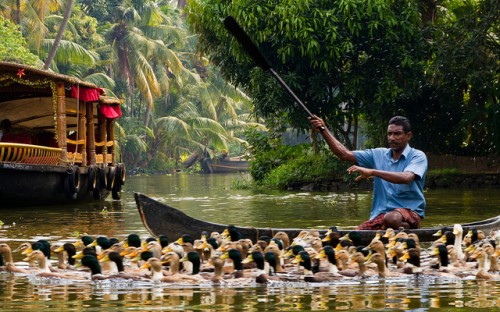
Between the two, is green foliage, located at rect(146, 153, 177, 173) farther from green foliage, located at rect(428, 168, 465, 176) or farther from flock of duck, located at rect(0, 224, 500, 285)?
flock of duck, located at rect(0, 224, 500, 285)

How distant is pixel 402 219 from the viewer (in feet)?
36.8

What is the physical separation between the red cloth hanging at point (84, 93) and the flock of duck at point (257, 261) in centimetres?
1153

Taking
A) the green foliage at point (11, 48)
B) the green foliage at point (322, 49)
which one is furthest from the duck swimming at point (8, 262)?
the green foliage at point (11, 48)

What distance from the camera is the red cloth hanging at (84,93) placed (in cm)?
2205

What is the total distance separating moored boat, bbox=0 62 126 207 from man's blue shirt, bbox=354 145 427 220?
9.97 metres

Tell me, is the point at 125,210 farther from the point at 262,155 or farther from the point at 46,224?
the point at 262,155

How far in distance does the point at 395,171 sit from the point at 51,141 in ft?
51.0

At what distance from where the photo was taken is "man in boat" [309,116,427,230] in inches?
430

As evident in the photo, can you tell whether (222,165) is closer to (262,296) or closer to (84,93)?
(84,93)

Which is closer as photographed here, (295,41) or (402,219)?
(402,219)

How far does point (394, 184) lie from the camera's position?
11.4 meters

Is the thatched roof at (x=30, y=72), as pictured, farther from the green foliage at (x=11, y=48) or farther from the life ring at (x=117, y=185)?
the green foliage at (x=11, y=48)

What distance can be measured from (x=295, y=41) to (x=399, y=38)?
2.61 metres

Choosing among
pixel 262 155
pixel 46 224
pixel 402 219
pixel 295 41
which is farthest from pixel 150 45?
pixel 402 219
